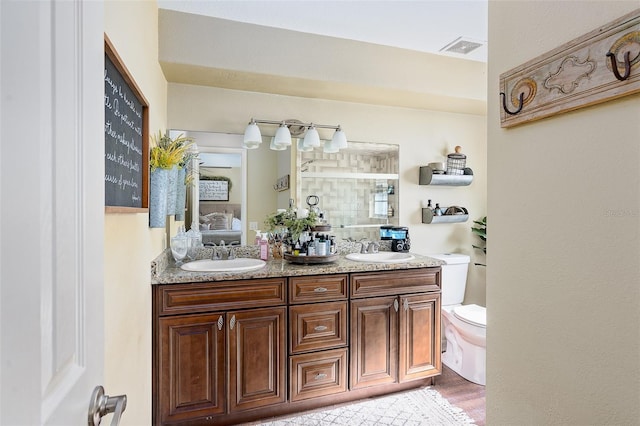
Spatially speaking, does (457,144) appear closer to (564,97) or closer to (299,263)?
(299,263)

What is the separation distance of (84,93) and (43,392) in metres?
0.43

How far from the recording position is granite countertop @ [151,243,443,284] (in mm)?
1859

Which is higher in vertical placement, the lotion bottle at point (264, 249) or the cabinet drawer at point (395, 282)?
the lotion bottle at point (264, 249)

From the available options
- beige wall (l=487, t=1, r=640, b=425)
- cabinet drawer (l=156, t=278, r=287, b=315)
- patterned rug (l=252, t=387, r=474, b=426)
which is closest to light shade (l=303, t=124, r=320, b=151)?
cabinet drawer (l=156, t=278, r=287, b=315)

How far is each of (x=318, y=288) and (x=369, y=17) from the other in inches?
70.1

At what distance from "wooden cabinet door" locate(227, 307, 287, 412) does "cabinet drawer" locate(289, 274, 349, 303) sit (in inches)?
5.4

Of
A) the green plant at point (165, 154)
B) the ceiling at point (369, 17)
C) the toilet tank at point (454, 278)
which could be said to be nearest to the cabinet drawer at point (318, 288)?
the green plant at point (165, 154)

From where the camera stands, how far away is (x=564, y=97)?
83cm

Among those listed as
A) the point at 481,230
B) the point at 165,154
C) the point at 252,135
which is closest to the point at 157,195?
the point at 165,154

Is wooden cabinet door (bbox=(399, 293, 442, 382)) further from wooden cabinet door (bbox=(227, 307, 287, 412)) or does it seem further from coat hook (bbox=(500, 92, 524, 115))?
coat hook (bbox=(500, 92, 524, 115))

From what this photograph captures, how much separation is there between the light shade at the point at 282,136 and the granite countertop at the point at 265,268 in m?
0.85

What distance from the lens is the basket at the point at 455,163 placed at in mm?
3029

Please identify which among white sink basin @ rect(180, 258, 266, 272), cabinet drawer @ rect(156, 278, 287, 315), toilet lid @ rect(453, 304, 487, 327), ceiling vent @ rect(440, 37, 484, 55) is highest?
ceiling vent @ rect(440, 37, 484, 55)

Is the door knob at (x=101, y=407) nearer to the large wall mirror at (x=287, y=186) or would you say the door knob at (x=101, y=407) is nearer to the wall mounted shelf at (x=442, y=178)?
the large wall mirror at (x=287, y=186)
